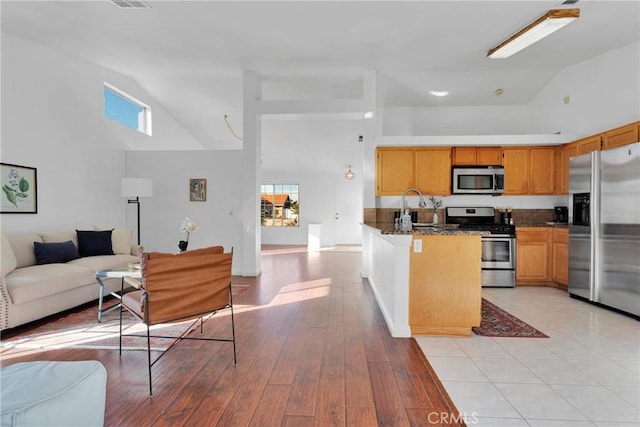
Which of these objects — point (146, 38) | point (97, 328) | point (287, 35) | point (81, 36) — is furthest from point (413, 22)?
point (97, 328)

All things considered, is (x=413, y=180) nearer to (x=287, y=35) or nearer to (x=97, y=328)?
(x=287, y=35)

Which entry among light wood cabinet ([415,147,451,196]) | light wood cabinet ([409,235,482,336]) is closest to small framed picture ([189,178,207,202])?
light wood cabinet ([415,147,451,196])

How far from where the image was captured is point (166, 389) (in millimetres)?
2182

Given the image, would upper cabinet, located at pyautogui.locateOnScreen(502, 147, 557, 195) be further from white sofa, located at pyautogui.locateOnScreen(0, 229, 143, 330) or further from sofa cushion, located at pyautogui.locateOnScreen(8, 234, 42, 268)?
sofa cushion, located at pyautogui.locateOnScreen(8, 234, 42, 268)

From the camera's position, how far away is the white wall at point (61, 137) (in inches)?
162

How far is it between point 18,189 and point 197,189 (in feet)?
7.95

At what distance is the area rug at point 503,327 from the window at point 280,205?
25.1 feet

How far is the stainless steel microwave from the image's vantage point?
17.5ft

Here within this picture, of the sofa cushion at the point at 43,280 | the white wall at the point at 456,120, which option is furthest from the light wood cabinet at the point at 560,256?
the sofa cushion at the point at 43,280

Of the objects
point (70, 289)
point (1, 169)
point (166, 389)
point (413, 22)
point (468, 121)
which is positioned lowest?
point (166, 389)

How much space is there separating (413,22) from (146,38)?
3273 millimetres
